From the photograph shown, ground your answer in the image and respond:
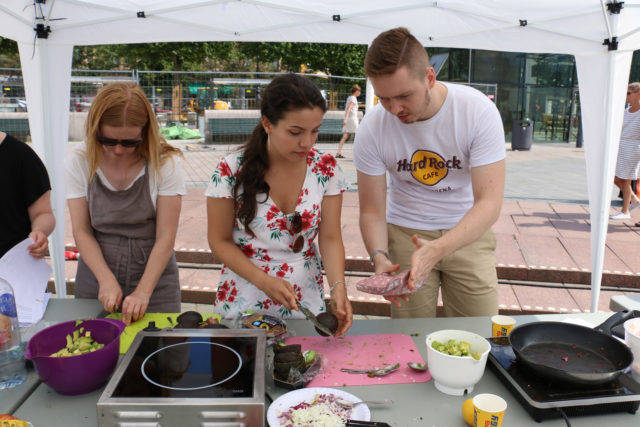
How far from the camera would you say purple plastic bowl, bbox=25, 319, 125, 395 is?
1.34 meters

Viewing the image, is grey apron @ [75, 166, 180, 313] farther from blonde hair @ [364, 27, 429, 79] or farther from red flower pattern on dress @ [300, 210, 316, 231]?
blonde hair @ [364, 27, 429, 79]

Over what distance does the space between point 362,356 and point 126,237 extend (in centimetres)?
112

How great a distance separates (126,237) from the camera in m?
2.12

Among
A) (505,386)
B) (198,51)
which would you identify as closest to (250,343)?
(505,386)

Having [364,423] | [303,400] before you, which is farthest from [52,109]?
[364,423]

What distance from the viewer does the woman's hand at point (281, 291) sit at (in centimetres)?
174

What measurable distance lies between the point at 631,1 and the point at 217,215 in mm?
2690

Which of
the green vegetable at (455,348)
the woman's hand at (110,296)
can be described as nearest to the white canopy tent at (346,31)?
the woman's hand at (110,296)

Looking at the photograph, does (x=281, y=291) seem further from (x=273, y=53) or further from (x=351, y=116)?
(x=273, y=53)

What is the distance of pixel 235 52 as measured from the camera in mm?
23281

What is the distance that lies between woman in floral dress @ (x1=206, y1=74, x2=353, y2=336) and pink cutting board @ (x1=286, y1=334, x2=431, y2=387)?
121 millimetres

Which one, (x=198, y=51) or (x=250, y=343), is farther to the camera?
(x=198, y=51)

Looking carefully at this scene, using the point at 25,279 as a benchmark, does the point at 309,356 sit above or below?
below

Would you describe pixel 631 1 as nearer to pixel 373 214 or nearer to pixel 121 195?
pixel 373 214
